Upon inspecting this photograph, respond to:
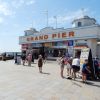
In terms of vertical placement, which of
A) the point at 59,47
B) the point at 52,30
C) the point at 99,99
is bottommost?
the point at 99,99

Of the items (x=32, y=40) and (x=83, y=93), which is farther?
(x=32, y=40)

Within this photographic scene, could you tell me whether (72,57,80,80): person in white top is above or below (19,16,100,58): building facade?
below

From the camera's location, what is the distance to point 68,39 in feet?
124

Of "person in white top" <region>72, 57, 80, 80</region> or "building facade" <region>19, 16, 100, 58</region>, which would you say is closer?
"person in white top" <region>72, 57, 80, 80</region>

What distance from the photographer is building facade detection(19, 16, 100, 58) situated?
34531mm

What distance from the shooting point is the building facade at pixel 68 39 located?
113ft

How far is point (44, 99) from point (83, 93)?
89.1 inches

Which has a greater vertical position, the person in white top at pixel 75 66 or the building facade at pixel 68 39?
the building facade at pixel 68 39

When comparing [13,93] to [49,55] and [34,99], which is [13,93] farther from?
[49,55]

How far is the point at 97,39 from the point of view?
1358 inches

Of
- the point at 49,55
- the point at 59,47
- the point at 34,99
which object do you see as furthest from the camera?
the point at 49,55

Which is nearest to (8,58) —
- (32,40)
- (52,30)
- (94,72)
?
(32,40)

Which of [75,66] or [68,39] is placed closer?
[75,66]

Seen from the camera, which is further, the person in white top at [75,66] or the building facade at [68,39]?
the building facade at [68,39]
